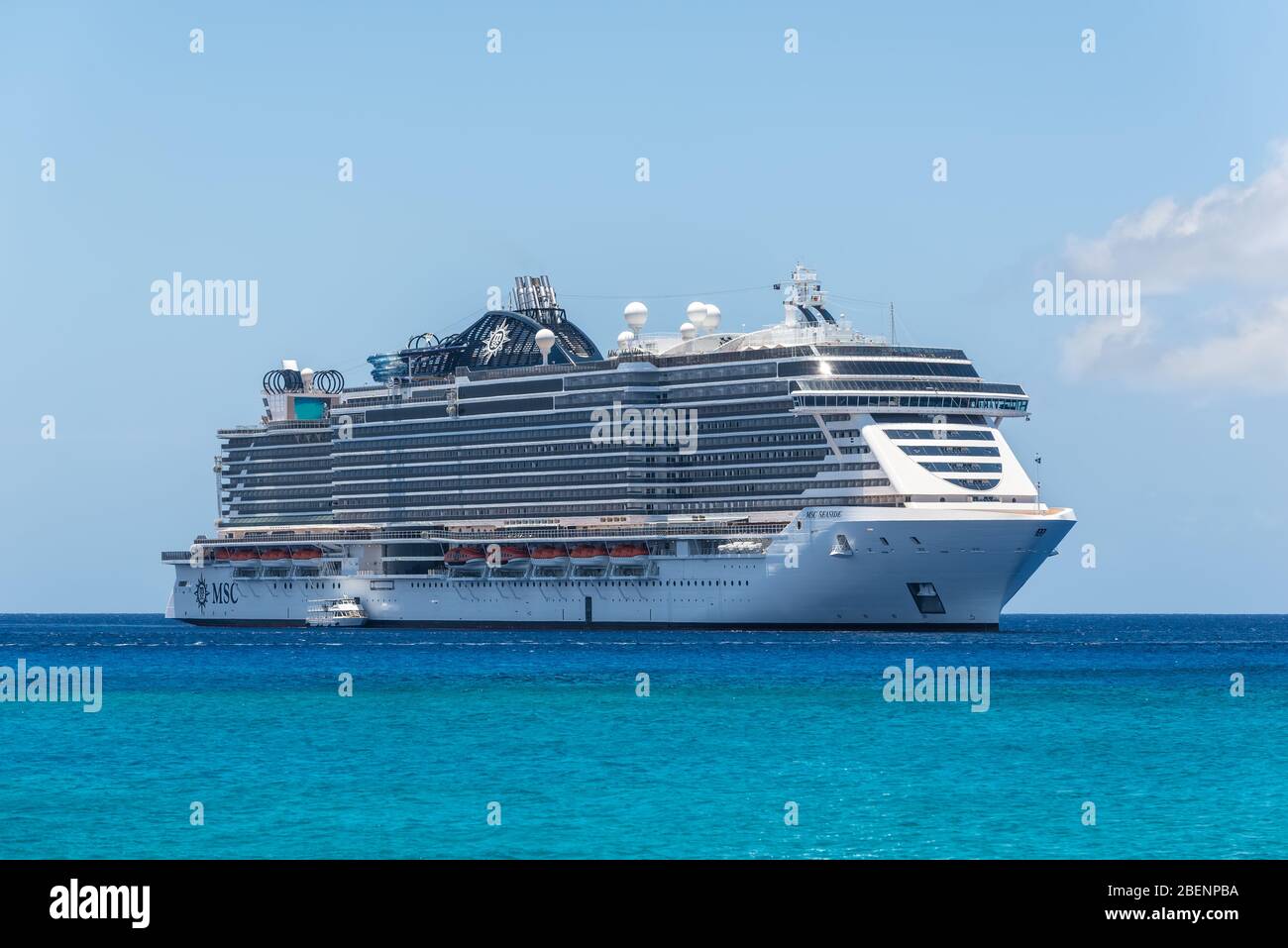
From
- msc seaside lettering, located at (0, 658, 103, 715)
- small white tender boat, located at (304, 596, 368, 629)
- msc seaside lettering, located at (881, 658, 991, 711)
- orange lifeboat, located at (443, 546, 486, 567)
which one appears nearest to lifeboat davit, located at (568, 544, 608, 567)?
orange lifeboat, located at (443, 546, 486, 567)

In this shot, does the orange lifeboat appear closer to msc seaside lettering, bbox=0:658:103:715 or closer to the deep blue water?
msc seaside lettering, bbox=0:658:103:715

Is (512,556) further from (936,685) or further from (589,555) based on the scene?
(936,685)

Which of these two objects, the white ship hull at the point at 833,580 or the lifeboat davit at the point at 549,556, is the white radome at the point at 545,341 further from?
the white ship hull at the point at 833,580

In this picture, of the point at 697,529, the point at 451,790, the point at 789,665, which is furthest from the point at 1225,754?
the point at 697,529

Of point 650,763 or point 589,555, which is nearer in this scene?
point 650,763

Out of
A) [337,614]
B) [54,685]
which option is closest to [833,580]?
[54,685]

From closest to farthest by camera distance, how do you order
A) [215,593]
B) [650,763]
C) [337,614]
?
[650,763]
[337,614]
[215,593]
